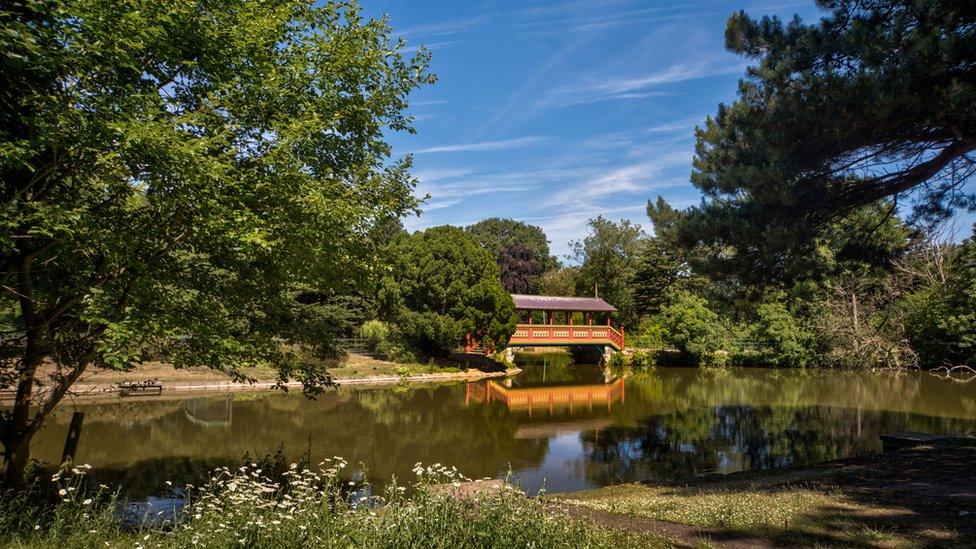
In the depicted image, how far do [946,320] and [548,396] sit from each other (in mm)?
18483

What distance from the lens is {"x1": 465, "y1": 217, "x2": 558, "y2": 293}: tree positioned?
5706 centimetres

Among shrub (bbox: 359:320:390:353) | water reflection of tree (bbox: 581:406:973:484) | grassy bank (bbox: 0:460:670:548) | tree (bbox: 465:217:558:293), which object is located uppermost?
tree (bbox: 465:217:558:293)

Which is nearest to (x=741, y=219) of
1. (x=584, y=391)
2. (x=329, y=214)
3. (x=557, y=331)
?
(x=329, y=214)

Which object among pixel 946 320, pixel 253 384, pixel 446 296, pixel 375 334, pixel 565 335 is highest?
pixel 446 296

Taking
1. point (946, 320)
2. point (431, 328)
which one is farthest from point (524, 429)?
point (946, 320)

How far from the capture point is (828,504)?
259 inches

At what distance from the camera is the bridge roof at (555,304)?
112 feet

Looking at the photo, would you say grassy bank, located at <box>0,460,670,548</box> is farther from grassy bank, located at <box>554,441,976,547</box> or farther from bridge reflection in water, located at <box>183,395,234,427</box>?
bridge reflection in water, located at <box>183,395,234,427</box>

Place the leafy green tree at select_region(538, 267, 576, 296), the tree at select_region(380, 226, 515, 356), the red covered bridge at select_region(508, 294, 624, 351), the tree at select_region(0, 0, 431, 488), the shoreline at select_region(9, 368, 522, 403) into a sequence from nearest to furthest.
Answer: the tree at select_region(0, 0, 431, 488), the shoreline at select_region(9, 368, 522, 403), the tree at select_region(380, 226, 515, 356), the red covered bridge at select_region(508, 294, 624, 351), the leafy green tree at select_region(538, 267, 576, 296)

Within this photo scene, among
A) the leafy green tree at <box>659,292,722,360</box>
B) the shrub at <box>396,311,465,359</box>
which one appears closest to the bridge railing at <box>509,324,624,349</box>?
the leafy green tree at <box>659,292,722,360</box>

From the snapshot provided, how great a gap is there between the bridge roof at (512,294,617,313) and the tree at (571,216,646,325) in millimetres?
10093

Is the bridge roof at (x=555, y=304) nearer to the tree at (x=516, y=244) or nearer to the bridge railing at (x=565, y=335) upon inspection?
the bridge railing at (x=565, y=335)

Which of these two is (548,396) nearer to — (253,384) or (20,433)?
(253,384)

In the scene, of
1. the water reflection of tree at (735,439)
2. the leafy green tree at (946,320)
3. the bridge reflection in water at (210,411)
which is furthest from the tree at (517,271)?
the bridge reflection in water at (210,411)
